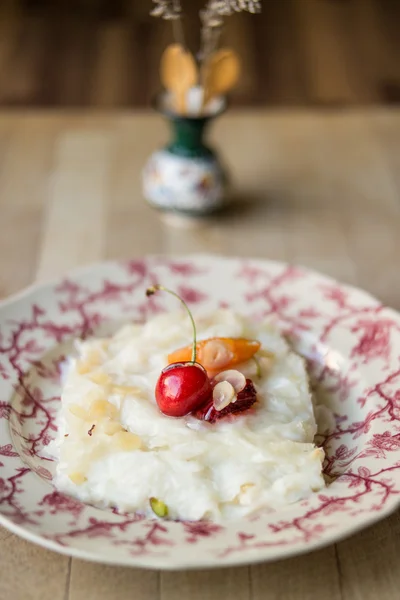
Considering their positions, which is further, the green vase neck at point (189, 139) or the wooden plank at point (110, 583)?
the green vase neck at point (189, 139)

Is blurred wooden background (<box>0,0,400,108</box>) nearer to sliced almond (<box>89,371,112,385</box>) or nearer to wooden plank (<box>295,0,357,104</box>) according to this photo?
wooden plank (<box>295,0,357,104</box>)

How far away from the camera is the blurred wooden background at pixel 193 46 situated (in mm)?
3410

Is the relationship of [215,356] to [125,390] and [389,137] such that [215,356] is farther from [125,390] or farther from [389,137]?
[389,137]

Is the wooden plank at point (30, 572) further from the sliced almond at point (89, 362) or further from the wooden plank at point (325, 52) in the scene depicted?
the wooden plank at point (325, 52)

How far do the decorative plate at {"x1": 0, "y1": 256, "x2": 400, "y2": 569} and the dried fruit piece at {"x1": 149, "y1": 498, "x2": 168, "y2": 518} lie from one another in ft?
0.07

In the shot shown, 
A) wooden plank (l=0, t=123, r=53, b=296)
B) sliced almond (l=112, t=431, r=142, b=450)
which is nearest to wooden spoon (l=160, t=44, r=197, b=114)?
wooden plank (l=0, t=123, r=53, b=296)

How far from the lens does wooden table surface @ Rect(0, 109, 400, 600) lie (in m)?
2.42

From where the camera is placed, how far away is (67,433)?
1496 mm

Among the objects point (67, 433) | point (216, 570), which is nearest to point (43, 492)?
point (67, 433)

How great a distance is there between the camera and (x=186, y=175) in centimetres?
252

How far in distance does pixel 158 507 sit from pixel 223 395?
213 mm


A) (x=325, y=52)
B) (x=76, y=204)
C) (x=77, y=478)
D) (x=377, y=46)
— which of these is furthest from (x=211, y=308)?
(x=377, y=46)

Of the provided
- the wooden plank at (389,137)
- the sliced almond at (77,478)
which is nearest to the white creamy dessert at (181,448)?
the sliced almond at (77,478)

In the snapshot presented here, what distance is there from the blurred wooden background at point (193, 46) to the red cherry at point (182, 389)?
202 cm
